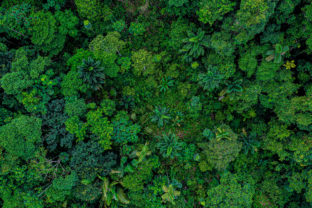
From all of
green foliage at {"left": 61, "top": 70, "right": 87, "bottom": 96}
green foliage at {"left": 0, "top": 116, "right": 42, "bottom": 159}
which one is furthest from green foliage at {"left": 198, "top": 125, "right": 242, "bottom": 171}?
green foliage at {"left": 0, "top": 116, "right": 42, "bottom": 159}

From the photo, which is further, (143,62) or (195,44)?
(143,62)

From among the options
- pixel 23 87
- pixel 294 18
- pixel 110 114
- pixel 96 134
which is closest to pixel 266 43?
pixel 294 18

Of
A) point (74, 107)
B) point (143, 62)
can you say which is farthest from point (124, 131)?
point (143, 62)

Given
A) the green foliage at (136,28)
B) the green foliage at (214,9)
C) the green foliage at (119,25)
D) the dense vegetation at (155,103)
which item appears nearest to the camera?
the green foliage at (214,9)

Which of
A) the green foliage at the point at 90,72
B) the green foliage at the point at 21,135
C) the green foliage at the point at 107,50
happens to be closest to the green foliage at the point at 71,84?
the green foliage at the point at 90,72

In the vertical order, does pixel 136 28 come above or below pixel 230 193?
above

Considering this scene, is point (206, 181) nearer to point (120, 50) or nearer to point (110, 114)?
point (110, 114)

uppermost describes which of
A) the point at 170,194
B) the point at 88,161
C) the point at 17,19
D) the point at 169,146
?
the point at 17,19

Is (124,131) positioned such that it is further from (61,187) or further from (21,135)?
(21,135)

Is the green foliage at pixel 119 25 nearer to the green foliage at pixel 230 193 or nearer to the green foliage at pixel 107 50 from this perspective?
the green foliage at pixel 107 50
